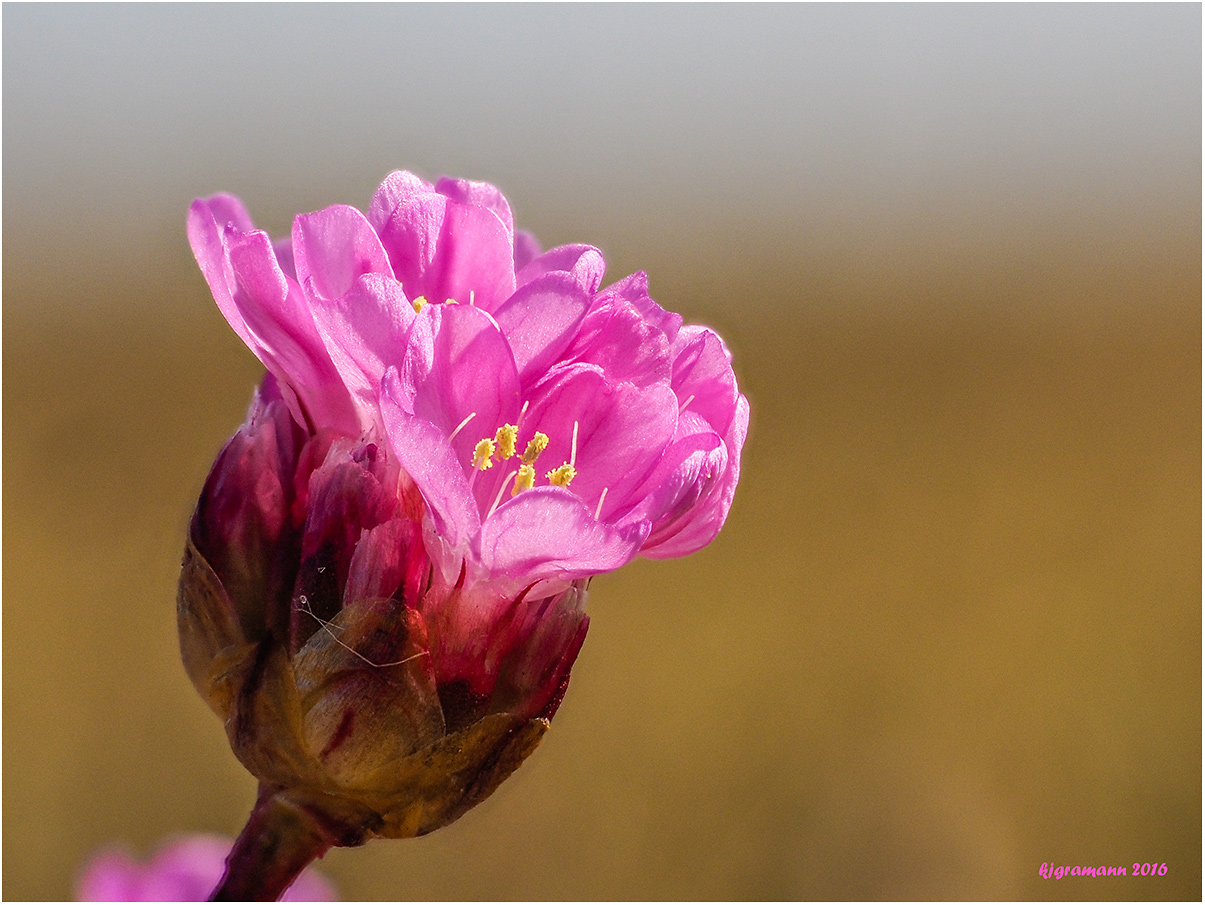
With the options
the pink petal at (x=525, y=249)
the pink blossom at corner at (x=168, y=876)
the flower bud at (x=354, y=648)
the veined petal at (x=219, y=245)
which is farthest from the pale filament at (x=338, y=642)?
the pink blossom at corner at (x=168, y=876)

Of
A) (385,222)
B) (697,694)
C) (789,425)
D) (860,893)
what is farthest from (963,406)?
(385,222)

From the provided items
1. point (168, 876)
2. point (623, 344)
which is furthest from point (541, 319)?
point (168, 876)

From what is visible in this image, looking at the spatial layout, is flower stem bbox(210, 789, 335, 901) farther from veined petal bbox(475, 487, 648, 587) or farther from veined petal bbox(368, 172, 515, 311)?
veined petal bbox(368, 172, 515, 311)

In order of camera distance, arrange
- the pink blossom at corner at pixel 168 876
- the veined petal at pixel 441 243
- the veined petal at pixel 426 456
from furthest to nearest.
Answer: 1. the pink blossom at corner at pixel 168 876
2. the veined petal at pixel 441 243
3. the veined petal at pixel 426 456

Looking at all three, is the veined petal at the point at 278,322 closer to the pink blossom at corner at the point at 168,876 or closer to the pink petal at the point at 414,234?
the pink petal at the point at 414,234

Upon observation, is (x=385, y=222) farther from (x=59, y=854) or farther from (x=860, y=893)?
(x=59, y=854)

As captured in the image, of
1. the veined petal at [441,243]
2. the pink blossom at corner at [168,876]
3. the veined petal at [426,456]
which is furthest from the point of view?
the pink blossom at corner at [168,876]
